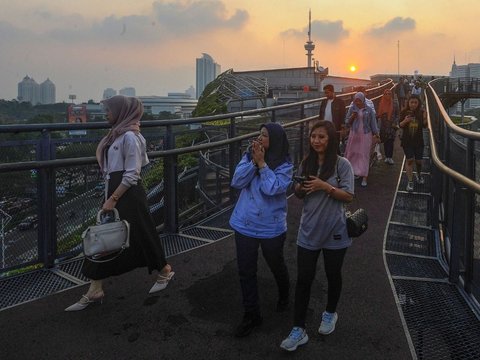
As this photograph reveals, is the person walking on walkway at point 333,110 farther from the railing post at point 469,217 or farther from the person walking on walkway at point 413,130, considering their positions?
the railing post at point 469,217

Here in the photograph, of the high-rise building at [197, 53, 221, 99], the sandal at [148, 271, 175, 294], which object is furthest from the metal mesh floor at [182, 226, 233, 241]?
the high-rise building at [197, 53, 221, 99]

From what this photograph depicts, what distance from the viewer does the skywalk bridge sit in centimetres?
303

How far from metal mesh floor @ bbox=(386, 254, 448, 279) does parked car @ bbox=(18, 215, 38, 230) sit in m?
3.35

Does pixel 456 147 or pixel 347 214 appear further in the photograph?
pixel 456 147

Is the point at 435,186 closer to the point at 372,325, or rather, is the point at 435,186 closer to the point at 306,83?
the point at 372,325

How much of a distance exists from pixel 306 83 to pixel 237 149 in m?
51.4

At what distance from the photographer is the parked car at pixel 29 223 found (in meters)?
4.19

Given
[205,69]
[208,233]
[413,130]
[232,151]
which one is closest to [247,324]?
[208,233]

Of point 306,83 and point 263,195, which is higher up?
point 306,83

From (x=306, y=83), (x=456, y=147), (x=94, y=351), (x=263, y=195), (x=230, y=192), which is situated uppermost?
(x=306, y=83)

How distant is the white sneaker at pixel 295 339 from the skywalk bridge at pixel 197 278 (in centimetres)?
8

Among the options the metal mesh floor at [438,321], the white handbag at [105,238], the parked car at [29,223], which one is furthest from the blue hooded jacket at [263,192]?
the parked car at [29,223]

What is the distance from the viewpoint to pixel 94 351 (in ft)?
9.68

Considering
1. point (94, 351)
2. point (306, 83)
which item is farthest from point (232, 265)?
point (306, 83)
